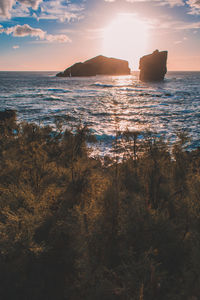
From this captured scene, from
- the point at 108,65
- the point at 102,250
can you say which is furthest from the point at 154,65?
the point at 102,250

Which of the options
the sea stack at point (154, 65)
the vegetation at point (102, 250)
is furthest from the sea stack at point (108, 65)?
the vegetation at point (102, 250)

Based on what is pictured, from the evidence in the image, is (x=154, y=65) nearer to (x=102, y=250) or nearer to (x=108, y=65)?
(x=108, y=65)

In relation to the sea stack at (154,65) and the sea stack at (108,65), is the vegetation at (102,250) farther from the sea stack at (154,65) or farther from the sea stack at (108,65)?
the sea stack at (108,65)

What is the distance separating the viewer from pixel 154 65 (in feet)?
289

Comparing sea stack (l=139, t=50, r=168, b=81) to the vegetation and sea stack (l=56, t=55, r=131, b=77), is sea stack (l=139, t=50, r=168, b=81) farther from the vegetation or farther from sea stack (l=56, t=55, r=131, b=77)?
the vegetation

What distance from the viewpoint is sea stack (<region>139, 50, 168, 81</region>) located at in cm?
8500

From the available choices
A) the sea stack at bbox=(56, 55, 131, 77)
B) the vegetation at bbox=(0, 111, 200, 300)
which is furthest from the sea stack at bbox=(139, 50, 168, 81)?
the vegetation at bbox=(0, 111, 200, 300)

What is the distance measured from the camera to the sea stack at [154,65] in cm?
8500

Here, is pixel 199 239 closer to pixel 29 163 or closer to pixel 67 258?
pixel 67 258

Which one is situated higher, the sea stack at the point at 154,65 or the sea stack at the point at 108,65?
the sea stack at the point at 108,65

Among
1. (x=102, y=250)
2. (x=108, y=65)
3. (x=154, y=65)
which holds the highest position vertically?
(x=108, y=65)

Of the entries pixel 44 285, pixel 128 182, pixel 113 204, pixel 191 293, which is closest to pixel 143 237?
pixel 113 204

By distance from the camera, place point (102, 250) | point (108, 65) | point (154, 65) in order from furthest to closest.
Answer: point (108, 65), point (154, 65), point (102, 250)

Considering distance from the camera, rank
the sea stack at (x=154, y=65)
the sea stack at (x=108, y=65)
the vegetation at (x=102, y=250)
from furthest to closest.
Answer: the sea stack at (x=108, y=65), the sea stack at (x=154, y=65), the vegetation at (x=102, y=250)
